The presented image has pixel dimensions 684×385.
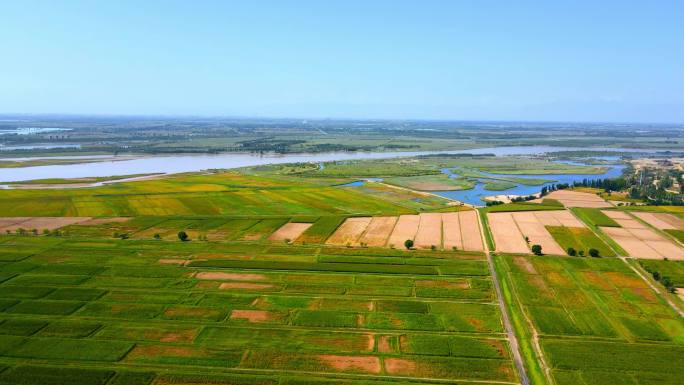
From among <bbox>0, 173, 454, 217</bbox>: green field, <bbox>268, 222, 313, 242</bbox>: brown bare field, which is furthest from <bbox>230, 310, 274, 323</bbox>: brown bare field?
<bbox>0, 173, 454, 217</bbox>: green field

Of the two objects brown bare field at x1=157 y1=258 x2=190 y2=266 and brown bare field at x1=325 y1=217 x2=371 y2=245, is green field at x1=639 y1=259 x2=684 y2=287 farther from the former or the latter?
brown bare field at x1=157 y1=258 x2=190 y2=266

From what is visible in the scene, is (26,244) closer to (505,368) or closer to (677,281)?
(505,368)

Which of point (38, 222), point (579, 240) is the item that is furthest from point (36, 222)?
point (579, 240)

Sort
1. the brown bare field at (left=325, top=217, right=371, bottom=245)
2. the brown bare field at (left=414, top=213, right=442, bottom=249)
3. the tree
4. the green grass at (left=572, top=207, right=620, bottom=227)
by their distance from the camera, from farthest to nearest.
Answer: the green grass at (left=572, top=207, right=620, bottom=227) → the brown bare field at (left=325, top=217, right=371, bottom=245) → the brown bare field at (left=414, top=213, right=442, bottom=249) → the tree

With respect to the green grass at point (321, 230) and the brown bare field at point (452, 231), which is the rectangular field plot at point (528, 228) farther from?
the green grass at point (321, 230)

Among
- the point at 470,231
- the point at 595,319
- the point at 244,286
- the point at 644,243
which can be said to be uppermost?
the point at 470,231

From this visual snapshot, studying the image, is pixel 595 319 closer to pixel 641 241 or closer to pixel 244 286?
pixel 641 241

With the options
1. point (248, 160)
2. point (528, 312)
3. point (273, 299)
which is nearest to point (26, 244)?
point (273, 299)
